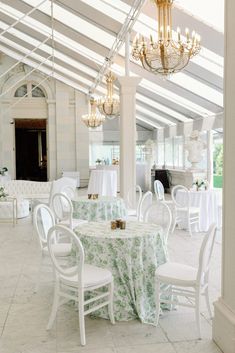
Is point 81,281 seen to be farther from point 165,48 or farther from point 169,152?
point 169,152

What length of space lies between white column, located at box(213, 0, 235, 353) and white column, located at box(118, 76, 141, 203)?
190 inches

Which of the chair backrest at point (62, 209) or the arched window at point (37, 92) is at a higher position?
the arched window at point (37, 92)

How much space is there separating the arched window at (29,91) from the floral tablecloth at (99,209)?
1061 cm

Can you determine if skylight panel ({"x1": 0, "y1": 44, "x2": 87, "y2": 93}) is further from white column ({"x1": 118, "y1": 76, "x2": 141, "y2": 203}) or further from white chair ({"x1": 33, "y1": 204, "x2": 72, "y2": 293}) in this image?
white chair ({"x1": 33, "y1": 204, "x2": 72, "y2": 293})

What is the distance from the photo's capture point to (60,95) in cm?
1545

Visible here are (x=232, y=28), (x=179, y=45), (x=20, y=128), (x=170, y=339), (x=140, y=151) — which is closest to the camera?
(x=232, y=28)

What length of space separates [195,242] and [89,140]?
1072 centimetres

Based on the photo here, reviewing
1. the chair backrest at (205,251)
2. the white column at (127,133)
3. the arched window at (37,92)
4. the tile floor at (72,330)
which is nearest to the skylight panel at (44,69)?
the arched window at (37,92)

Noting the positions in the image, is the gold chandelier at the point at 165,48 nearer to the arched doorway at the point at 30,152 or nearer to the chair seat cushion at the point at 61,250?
the chair seat cushion at the point at 61,250

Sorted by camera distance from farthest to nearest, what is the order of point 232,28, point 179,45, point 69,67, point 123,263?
point 69,67 → point 179,45 → point 123,263 → point 232,28

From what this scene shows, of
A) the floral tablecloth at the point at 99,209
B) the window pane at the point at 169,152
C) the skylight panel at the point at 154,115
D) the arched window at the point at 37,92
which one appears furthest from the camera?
the arched window at the point at 37,92

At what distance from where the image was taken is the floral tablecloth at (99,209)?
5.54 meters

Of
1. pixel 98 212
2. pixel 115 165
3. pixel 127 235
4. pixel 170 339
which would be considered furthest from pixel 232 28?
pixel 115 165

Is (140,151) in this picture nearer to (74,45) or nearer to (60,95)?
(60,95)
